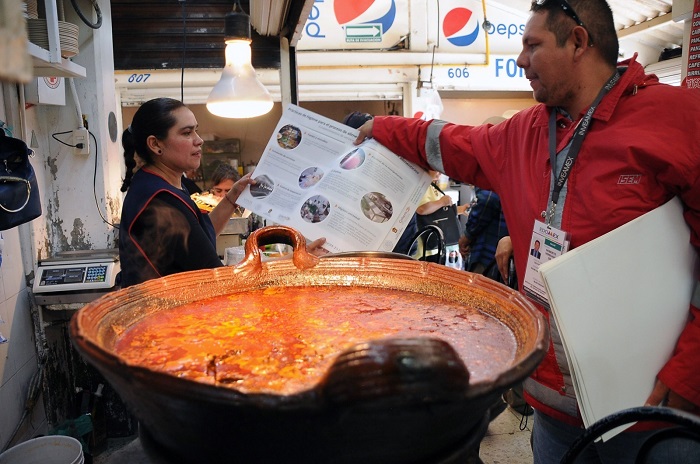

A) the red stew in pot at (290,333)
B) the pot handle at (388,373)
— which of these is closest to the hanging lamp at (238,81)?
the red stew in pot at (290,333)

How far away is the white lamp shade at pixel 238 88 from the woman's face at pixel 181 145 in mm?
483

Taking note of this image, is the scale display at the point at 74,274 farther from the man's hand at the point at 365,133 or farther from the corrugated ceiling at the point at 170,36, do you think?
the man's hand at the point at 365,133

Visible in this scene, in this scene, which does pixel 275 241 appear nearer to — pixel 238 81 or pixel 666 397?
pixel 666 397


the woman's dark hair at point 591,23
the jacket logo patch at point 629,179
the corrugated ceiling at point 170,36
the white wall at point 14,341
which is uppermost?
the corrugated ceiling at point 170,36

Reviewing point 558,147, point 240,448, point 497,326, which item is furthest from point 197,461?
point 558,147

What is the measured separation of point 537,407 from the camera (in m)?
1.53

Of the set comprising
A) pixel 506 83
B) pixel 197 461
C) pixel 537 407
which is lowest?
pixel 537 407

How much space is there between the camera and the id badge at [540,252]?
1349 mm

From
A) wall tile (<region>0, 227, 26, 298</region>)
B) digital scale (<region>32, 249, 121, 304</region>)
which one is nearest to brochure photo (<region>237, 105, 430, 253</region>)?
digital scale (<region>32, 249, 121, 304</region>)

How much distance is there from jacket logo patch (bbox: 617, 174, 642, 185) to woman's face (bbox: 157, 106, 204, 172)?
1607 millimetres

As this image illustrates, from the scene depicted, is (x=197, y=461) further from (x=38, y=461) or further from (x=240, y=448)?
(x=38, y=461)

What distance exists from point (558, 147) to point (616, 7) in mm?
5878

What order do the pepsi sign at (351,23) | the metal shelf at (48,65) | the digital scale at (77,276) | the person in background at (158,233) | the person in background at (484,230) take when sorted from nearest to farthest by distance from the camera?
the person in background at (158,233)
the metal shelf at (48,65)
the digital scale at (77,276)
the person in background at (484,230)
the pepsi sign at (351,23)

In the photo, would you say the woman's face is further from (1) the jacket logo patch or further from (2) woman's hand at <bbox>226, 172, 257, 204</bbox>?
(1) the jacket logo patch
